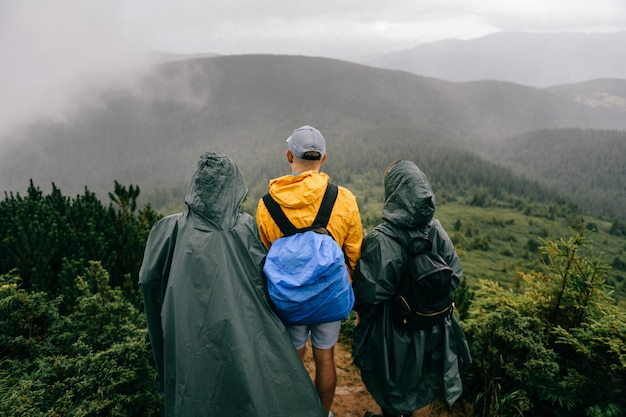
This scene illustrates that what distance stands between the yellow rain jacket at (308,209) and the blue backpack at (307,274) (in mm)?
60

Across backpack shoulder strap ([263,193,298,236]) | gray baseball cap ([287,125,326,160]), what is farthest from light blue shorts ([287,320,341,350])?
gray baseball cap ([287,125,326,160])

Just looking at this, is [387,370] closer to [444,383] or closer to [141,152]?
[444,383]

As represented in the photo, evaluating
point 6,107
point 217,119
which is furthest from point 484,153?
point 6,107

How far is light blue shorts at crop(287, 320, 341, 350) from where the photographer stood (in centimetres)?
255

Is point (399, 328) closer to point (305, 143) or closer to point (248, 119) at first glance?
point (305, 143)

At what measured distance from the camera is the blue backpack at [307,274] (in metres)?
2.12

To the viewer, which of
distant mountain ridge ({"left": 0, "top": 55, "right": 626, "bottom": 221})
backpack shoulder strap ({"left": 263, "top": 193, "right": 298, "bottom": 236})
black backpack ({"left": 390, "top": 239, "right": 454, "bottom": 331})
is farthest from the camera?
distant mountain ridge ({"left": 0, "top": 55, "right": 626, "bottom": 221})

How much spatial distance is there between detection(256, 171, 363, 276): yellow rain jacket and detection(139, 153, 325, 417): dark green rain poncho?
0.51 ft

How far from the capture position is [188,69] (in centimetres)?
8569

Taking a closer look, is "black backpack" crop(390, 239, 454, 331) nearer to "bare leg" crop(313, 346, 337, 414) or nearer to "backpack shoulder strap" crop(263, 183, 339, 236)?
"bare leg" crop(313, 346, 337, 414)

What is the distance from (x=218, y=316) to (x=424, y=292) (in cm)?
140

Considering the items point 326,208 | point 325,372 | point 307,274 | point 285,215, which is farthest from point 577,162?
point 307,274

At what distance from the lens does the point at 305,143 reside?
8.07ft

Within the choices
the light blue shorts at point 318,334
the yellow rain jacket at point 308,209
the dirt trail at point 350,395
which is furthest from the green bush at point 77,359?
the dirt trail at point 350,395
